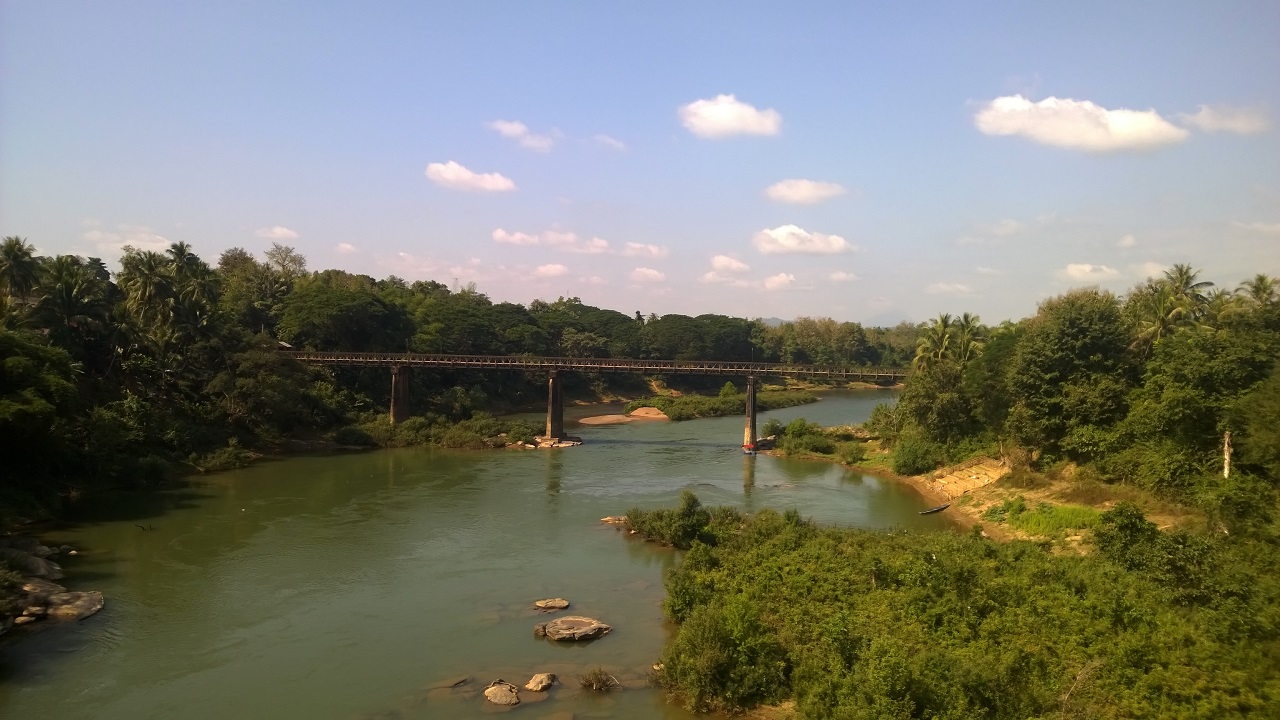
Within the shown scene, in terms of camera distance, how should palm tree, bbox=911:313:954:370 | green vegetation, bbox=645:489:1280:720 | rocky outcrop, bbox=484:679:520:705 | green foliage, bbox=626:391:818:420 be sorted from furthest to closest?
1. green foliage, bbox=626:391:818:420
2. palm tree, bbox=911:313:954:370
3. rocky outcrop, bbox=484:679:520:705
4. green vegetation, bbox=645:489:1280:720

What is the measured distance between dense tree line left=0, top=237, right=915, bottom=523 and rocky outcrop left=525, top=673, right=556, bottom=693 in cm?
2459

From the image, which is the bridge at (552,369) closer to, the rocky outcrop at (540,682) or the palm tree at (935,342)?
the palm tree at (935,342)

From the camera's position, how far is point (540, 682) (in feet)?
64.2

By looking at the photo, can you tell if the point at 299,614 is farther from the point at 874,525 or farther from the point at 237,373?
the point at 237,373

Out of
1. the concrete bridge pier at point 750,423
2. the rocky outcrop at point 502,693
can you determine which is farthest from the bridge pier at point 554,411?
the rocky outcrop at point 502,693

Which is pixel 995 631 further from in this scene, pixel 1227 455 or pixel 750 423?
pixel 750 423

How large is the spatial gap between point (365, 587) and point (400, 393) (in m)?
38.2

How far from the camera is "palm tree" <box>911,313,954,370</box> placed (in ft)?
180

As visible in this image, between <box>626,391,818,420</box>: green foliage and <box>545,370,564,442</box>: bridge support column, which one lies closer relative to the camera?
<box>545,370,564,442</box>: bridge support column

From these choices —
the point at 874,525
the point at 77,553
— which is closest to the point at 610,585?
the point at 874,525

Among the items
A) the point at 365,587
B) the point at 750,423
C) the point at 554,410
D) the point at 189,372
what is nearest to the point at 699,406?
the point at 750,423

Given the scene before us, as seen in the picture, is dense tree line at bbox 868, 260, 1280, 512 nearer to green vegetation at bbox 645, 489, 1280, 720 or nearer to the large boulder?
green vegetation at bbox 645, 489, 1280, 720

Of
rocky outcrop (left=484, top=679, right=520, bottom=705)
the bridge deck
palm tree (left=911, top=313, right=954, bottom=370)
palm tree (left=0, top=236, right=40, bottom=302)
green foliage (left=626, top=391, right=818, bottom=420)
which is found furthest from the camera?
green foliage (left=626, top=391, right=818, bottom=420)

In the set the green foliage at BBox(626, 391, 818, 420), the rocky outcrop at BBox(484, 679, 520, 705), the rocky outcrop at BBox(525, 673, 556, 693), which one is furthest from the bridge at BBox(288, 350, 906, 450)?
the rocky outcrop at BBox(484, 679, 520, 705)
